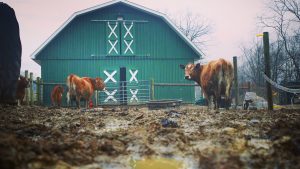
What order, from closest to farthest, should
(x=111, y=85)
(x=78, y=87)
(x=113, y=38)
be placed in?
(x=78, y=87)
(x=111, y=85)
(x=113, y=38)

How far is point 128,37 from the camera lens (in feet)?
59.0

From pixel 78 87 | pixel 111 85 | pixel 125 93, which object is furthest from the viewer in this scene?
pixel 125 93

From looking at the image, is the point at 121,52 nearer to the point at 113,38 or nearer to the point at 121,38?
the point at 121,38

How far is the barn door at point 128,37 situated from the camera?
17844 millimetres

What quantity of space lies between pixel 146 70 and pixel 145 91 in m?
1.50

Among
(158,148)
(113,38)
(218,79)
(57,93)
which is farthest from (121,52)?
(158,148)

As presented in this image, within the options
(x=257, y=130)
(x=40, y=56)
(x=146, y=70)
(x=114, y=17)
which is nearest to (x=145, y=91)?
(x=146, y=70)

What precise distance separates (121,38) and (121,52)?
38.5 inches

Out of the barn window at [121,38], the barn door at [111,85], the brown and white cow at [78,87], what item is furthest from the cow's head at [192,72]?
the barn window at [121,38]

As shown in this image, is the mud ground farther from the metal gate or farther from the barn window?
the barn window

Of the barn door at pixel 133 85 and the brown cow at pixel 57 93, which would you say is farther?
the barn door at pixel 133 85

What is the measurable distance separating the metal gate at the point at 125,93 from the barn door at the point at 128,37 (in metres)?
2.27

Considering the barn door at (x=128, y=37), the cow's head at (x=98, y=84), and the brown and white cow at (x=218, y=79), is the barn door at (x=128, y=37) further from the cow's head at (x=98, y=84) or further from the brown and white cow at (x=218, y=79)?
the brown and white cow at (x=218, y=79)

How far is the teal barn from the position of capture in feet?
55.8
